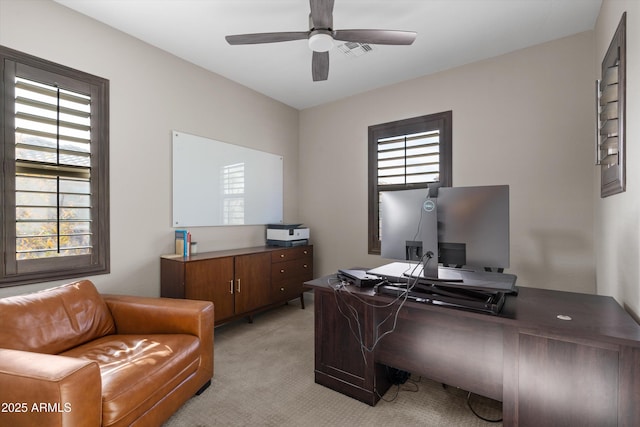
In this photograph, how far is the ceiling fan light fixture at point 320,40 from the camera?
2059mm

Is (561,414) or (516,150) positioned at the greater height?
(516,150)

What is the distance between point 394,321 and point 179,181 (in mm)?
2492

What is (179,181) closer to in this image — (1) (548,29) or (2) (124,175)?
(2) (124,175)

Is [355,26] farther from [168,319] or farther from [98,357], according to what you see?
[98,357]

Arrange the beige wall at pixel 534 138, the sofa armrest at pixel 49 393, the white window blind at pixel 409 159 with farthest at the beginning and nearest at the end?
the white window blind at pixel 409 159 → the beige wall at pixel 534 138 → the sofa armrest at pixel 49 393

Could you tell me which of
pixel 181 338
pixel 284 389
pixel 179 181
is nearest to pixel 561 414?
pixel 284 389

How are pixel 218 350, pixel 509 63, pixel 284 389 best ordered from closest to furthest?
pixel 284 389 < pixel 218 350 < pixel 509 63

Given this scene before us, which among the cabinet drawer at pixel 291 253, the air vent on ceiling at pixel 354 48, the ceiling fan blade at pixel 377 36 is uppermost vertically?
the air vent on ceiling at pixel 354 48

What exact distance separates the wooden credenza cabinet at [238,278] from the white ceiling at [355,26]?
2.06 m

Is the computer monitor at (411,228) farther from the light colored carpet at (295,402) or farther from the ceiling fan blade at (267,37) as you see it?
the ceiling fan blade at (267,37)

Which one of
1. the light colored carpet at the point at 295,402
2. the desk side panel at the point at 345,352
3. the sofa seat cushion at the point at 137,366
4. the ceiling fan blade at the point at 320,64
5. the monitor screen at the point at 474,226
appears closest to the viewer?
the sofa seat cushion at the point at 137,366

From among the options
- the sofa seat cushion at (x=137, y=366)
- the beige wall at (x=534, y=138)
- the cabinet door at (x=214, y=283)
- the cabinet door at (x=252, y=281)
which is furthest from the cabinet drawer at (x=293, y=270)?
the beige wall at (x=534, y=138)

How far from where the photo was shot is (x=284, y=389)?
2.15 meters

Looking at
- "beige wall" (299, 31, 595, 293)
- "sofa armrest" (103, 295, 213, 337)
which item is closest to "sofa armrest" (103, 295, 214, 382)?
"sofa armrest" (103, 295, 213, 337)
